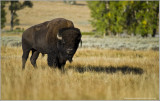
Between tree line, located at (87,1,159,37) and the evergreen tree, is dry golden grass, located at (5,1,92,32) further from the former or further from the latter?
tree line, located at (87,1,159,37)

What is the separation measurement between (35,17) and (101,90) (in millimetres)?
99455

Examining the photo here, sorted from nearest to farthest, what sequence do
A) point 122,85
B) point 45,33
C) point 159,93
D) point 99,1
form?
point 159,93
point 122,85
point 45,33
point 99,1

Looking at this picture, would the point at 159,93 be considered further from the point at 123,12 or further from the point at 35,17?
the point at 35,17

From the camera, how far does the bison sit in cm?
790

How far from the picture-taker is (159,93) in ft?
17.7

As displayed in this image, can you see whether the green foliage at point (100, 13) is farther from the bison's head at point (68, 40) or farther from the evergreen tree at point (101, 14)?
the bison's head at point (68, 40)

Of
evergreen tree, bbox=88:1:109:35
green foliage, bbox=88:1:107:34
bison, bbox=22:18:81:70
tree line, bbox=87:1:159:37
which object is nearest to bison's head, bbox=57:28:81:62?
bison, bbox=22:18:81:70

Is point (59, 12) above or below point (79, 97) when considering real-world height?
below

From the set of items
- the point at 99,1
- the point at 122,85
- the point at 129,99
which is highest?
the point at 129,99

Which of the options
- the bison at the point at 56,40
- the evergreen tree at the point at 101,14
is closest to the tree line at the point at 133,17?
the evergreen tree at the point at 101,14

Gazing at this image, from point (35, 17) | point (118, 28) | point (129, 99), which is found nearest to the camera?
point (129, 99)

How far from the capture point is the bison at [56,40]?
25.9 ft

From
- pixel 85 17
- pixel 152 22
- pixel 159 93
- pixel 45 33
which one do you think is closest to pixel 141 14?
pixel 152 22

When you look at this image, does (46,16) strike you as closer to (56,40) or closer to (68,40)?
(56,40)
